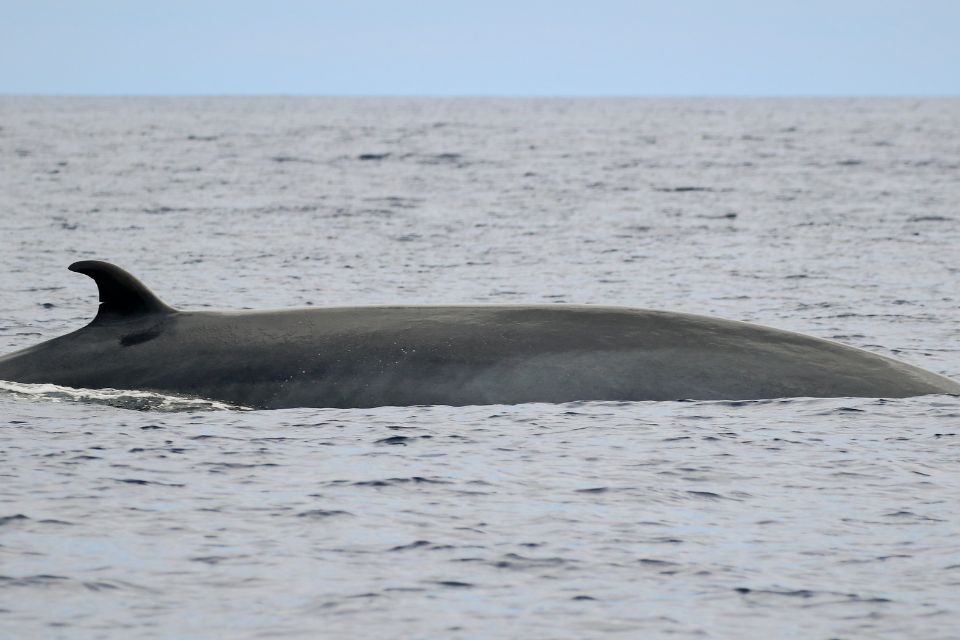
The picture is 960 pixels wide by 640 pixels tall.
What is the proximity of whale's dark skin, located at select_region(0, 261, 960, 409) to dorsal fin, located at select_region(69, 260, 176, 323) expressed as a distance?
0.01m

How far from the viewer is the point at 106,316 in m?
13.5

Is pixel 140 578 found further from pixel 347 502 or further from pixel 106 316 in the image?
pixel 106 316

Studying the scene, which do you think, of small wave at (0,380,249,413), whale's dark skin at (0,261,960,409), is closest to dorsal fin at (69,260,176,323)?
whale's dark skin at (0,261,960,409)

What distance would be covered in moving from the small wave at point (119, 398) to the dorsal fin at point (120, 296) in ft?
2.64

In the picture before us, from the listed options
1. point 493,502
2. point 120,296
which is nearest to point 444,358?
point 120,296

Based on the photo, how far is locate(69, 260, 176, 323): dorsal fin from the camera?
42.6 feet

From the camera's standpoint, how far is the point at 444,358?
12.8 metres

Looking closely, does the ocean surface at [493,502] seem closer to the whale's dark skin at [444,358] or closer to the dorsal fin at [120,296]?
the whale's dark skin at [444,358]

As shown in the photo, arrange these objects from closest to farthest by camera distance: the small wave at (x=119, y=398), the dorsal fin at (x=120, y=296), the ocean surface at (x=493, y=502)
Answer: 1. the ocean surface at (x=493, y=502)
2. the small wave at (x=119, y=398)
3. the dorsal fin at (x=120, y=296)

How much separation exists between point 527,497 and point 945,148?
7880 cm

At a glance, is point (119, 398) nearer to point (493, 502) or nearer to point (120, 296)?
point (120, 296)

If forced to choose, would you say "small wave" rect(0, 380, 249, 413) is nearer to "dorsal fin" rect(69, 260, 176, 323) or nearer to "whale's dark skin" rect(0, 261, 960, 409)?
"whale's dark skin" rect(0, 261, 960, 409)

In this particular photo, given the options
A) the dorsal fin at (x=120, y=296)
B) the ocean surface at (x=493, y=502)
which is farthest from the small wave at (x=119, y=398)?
the dorsal fin at (x=120, y=296)

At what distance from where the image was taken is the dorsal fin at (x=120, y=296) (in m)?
13.0
